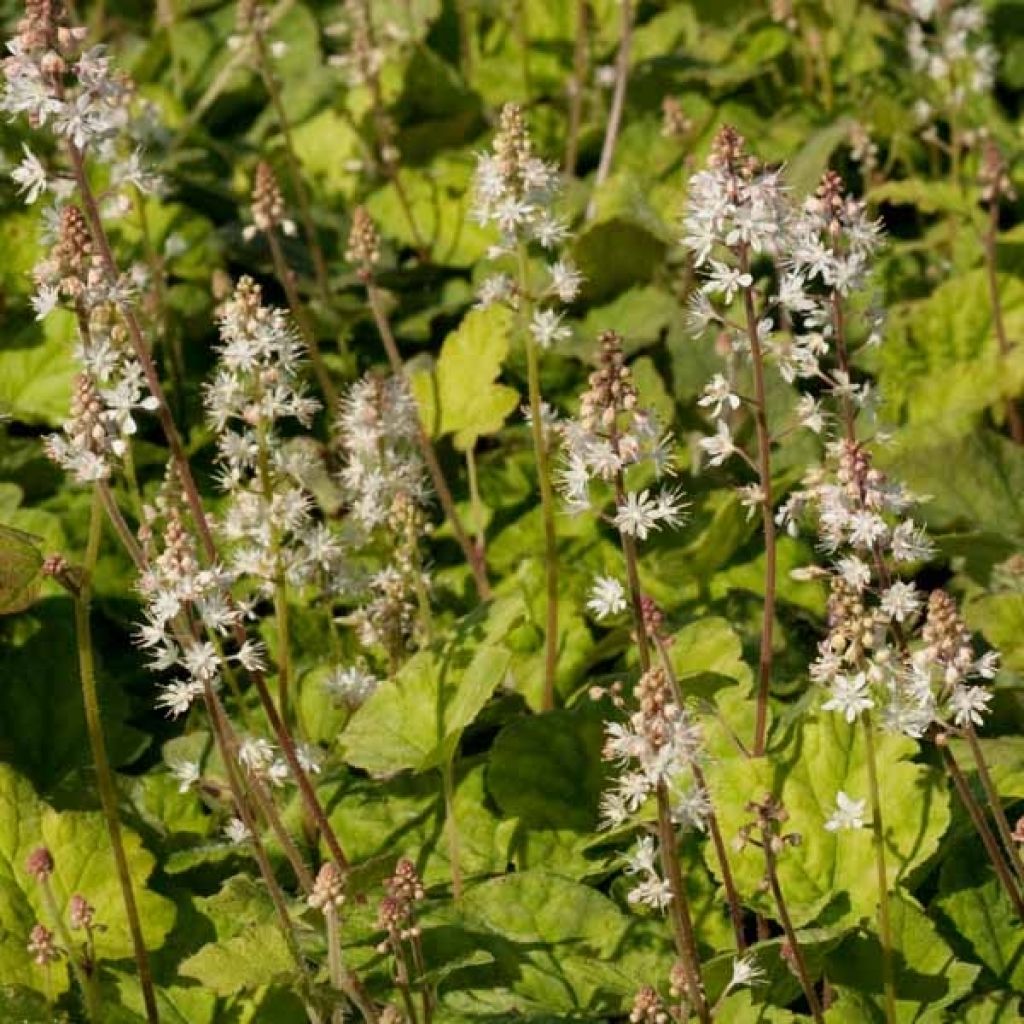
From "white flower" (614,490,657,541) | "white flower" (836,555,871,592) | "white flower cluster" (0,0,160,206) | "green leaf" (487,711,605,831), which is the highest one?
"white flower cluster" (0,0,160,206)

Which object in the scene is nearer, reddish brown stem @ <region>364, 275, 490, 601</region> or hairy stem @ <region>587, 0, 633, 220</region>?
reddish brown stem @ <region>364, 275, 490, 601</region>

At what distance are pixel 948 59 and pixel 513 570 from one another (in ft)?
9.15

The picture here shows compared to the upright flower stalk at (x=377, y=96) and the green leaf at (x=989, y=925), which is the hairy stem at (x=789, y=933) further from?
the upright flower stalk at (x=377, y=96)

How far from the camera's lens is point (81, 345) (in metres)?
3.78

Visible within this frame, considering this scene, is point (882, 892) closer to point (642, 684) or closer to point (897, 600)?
point (897, 600)

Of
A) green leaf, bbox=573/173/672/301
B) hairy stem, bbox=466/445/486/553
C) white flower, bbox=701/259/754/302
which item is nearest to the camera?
white flower, bbox=701/259/754/302

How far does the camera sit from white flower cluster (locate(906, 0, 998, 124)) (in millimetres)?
6980

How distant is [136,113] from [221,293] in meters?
1.45

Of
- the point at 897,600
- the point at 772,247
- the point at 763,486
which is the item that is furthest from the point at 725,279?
the point at 897,600

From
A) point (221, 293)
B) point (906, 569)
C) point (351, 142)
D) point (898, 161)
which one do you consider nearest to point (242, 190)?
point (351, 142)

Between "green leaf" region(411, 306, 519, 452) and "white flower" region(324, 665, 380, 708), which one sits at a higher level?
"green leaf" region(411, 306, 519, 452)

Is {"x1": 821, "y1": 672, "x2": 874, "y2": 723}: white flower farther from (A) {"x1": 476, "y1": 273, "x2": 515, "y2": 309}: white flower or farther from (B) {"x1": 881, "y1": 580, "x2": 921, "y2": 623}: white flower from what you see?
(A) {"x1": 476, "y1": 273, "x2": 515, "y2": 309}: white flower

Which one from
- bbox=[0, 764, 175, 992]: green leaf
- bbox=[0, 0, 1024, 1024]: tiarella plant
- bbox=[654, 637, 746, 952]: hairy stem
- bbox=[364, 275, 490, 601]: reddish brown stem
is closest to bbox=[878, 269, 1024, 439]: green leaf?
bbox=[0, 0, 1024, 1024]: tiarella plant

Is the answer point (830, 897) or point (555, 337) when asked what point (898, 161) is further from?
point (830, 897)
